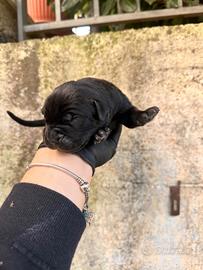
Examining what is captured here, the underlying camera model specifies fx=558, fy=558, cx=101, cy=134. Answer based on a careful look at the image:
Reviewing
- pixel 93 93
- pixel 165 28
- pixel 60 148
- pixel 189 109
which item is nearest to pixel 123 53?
pixel 165 28

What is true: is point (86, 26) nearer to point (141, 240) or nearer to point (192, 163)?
point (192, 163)

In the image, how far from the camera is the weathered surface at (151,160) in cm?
209

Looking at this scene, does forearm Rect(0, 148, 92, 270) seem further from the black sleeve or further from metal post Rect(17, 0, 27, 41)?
metal post Rect(17, 0, 27, 41)

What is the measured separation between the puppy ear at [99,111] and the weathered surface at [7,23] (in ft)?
3.30

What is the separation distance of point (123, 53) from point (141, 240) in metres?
0.72

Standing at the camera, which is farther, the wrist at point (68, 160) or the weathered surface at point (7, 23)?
the weathered surface at point (7, 23)

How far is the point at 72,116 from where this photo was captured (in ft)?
5.44

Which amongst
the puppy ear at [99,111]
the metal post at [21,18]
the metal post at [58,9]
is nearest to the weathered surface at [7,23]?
the metal post at [21,18]

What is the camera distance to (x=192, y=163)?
2.08 meters

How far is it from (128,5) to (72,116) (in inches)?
31.3

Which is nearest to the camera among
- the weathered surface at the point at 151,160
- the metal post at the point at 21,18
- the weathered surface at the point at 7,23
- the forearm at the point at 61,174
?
the forearm at the point at 61,174

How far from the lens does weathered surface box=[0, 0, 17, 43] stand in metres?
2.57

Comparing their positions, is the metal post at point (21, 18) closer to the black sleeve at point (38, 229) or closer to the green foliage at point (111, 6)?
the green foliage at point (111, 6)

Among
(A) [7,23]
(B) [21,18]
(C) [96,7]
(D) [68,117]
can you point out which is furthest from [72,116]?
(A) [7,23]
